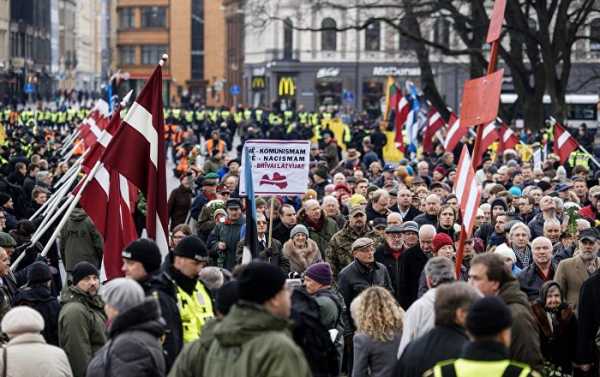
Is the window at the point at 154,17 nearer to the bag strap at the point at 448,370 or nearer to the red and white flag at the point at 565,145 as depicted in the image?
the red and white flag at the point at 565,145

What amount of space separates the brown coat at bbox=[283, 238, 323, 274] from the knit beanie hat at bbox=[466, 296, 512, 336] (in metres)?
6.53

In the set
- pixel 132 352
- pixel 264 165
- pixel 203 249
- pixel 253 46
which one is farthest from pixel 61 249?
pixel 253 46

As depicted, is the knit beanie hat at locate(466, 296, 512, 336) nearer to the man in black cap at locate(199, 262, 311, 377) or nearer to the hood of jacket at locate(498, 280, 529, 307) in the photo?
the man in black cap at locate(199, 262, 311, 377)

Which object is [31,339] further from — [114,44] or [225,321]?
[114,44]

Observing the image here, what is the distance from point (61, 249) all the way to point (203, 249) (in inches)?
326

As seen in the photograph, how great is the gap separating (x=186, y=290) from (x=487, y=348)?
2.95m

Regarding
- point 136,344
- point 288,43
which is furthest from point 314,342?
point 288,43

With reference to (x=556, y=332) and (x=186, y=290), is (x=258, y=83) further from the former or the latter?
(x=186, y=290)

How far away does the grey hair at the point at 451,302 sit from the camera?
7676mm

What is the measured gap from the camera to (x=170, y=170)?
157ft

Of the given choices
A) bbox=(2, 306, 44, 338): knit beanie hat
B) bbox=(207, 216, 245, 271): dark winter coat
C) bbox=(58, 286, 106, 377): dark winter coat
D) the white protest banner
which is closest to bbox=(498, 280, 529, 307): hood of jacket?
bbox=(2, 306, 44, 338): knit beanie hat

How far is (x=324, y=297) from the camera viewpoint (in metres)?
10.6

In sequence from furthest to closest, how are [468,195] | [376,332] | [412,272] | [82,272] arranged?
[412,272] → [468,195] → [82,272] → [376,332]

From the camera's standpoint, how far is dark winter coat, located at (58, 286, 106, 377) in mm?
9930
